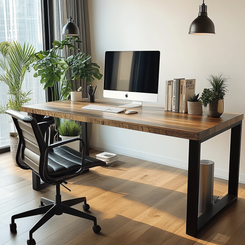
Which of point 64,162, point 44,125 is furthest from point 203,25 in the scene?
point 44,125

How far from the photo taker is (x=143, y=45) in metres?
3.67

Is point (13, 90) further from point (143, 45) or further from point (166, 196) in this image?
point (166, 196)

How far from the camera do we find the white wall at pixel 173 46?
305cm

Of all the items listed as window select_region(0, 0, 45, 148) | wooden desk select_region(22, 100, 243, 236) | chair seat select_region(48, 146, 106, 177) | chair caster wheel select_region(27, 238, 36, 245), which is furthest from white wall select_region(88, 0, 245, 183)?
chair caster wheel select_region(27, 238, 36, 245)

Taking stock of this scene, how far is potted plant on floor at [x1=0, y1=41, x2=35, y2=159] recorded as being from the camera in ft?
11.9

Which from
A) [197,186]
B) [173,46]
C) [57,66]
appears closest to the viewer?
[197,186]

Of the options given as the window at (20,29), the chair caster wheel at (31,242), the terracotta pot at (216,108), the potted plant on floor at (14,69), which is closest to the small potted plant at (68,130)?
the potted plant on floor at (14,69)

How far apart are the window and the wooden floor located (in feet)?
2.20

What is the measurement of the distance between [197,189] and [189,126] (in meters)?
0.42

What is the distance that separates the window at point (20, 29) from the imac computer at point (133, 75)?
1363 mm

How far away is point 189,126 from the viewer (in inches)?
83.4

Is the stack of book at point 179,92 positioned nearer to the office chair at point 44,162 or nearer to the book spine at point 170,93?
the book spine at point 170,93

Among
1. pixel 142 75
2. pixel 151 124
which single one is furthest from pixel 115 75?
pixel 151 124

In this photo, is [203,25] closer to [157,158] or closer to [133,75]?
[133,75]
